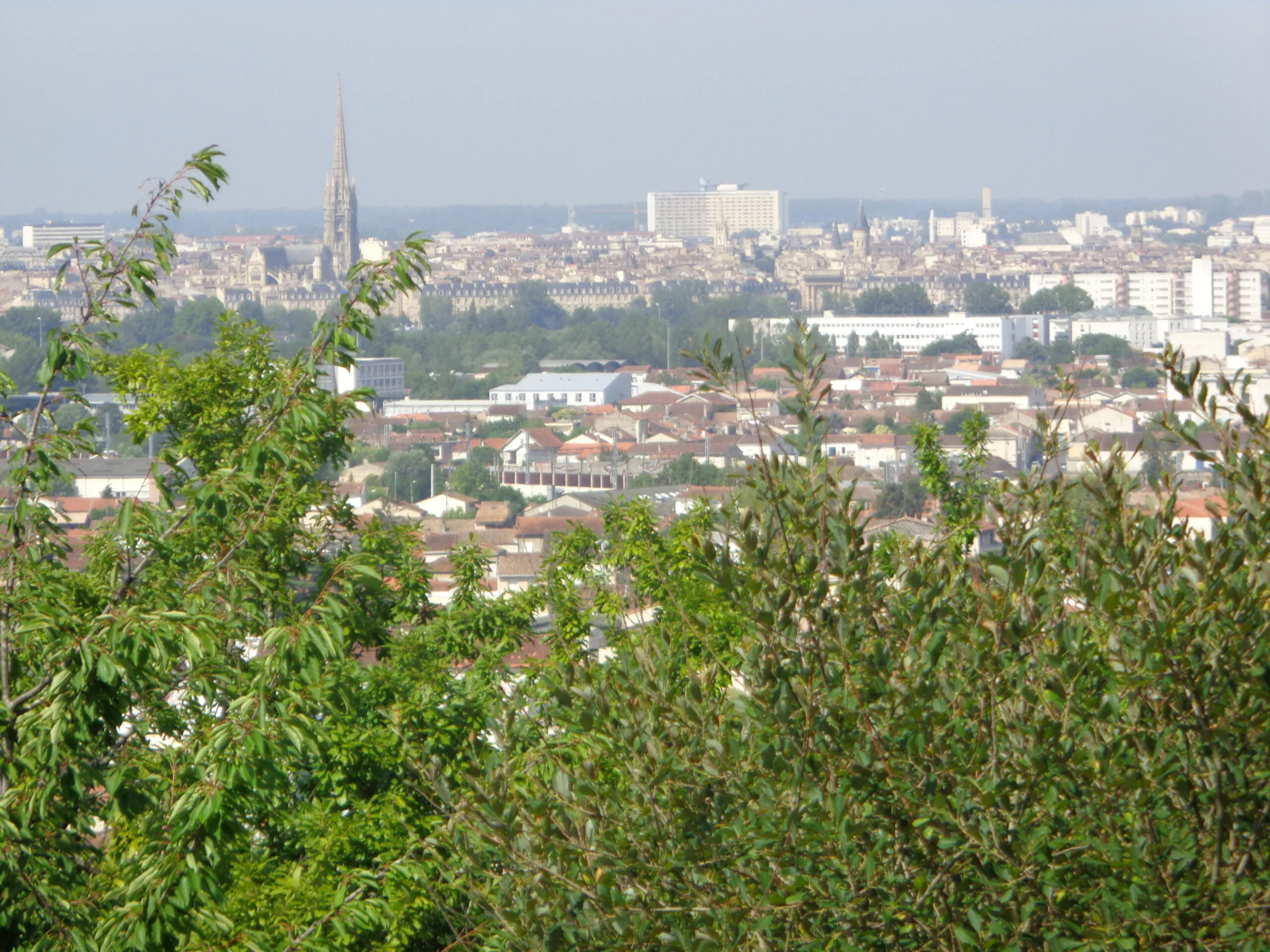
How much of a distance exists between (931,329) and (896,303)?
4.91 m

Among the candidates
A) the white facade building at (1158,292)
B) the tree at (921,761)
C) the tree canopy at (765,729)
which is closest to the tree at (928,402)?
the white facade building at (1158,292)

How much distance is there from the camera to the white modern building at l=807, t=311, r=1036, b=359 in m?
40.3

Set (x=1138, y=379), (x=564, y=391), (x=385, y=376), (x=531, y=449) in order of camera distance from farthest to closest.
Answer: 1. (x=385, y=376)
2. (x=564, y=391)
3. (x=1138, y=379)
4. (x=531, y=449)

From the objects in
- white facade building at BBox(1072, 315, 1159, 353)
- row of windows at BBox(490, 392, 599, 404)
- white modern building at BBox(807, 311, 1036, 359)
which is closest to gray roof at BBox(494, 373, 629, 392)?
row of windows at BBox(490, 392, 599, 404)

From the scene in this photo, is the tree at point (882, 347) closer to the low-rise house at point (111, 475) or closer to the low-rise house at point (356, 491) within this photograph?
the low-rise house at point (356, 491)

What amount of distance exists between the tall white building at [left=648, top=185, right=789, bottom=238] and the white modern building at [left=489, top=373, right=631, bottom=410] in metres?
63.1

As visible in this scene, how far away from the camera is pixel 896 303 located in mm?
47562

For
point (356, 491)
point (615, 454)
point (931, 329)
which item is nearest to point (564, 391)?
point (615, 454)

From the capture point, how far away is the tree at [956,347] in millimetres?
38625

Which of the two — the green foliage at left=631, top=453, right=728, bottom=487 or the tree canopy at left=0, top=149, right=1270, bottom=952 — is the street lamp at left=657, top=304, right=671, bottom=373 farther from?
the tree canopy at left=0, top=149, right=1270, bottom=952

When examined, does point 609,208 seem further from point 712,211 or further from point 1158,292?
point 1158,292

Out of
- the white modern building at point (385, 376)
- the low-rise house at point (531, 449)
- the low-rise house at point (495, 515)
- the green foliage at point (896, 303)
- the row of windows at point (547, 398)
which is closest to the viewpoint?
the low-rise house at point (495, 515)

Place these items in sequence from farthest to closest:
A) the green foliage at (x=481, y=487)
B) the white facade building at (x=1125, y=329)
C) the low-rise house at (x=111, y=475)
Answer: the white facade building at (x=1125, y=329) < the green foliage at (x=481, y=487) < the low-rise house at (x=111, y=475)

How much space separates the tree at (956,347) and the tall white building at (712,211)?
5566cm
